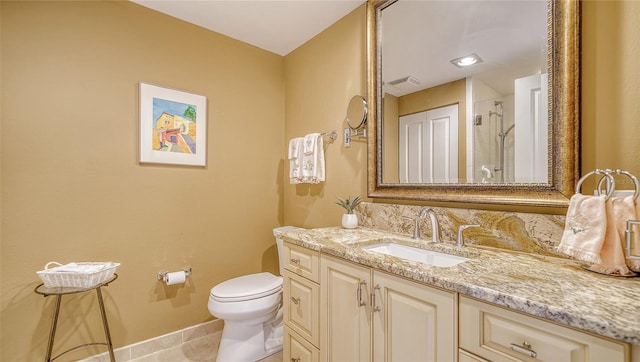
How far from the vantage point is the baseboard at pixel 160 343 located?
1.81 m

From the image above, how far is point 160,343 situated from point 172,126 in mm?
1541

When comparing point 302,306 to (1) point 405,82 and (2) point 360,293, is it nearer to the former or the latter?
(2) point 360,293

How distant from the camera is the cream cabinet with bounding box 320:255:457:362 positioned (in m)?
0.87

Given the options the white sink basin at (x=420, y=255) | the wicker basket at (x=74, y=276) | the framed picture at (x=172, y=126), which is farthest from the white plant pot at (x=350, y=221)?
the wicker basket at (x=74, y=276)

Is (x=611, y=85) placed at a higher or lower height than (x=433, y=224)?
higher

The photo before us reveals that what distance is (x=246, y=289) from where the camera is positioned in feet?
5.91

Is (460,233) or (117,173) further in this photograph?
(117,173)

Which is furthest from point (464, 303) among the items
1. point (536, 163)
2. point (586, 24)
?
point (586, 24)

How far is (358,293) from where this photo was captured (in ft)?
3.68

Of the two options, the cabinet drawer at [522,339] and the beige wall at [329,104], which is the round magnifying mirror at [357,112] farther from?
the cabinet drawer at [522,339]

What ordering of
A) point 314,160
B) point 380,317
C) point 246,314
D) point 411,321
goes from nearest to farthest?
point 411,321 → point 380,317 → point 246,314 → point 314,160

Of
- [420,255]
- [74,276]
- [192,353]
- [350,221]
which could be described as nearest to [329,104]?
[350,221]

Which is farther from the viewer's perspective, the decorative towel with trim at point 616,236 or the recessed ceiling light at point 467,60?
the recessed ceiling light at point 467,60

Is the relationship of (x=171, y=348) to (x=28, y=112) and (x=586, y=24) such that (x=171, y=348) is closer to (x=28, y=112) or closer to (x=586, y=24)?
(x=28, y=112)
